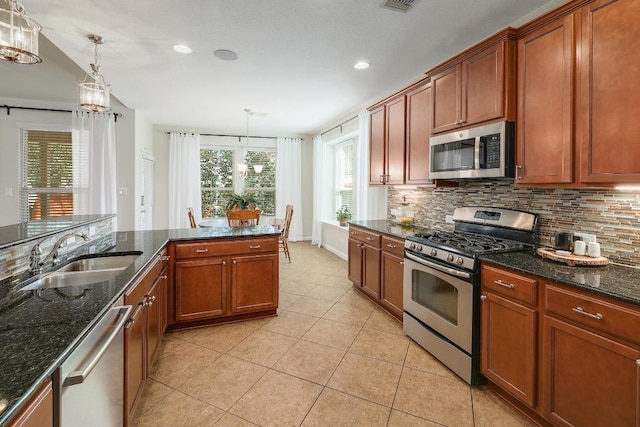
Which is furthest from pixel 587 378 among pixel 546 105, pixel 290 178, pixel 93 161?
pixel 290 178

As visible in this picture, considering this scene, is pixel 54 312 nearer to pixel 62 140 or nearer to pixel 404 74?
pixel 404 74

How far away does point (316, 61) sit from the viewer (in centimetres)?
328

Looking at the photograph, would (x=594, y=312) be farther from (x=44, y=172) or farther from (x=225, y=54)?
(x=44, y=172)

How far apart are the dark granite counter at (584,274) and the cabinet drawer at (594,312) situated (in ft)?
0.16

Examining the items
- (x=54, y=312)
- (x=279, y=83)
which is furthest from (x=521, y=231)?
(x=279, y=83)

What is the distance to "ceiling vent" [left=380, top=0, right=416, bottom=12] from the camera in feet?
7.31

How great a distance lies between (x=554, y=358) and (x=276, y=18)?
2.90 m

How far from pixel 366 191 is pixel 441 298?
2.51 metres

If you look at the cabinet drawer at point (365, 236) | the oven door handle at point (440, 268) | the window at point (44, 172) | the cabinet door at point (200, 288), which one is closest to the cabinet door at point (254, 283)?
the cabinet door at point (200, 288)

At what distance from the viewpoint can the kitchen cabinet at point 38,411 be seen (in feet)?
2.33

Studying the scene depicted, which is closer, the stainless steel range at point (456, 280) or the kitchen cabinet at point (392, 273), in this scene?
the stainless steel range at point (456, 280)

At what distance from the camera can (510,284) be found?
186 cm

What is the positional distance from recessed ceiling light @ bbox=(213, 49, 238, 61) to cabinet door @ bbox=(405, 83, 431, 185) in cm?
187

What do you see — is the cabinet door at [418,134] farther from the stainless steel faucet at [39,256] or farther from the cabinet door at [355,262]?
the stainless steel faucet at [39,256]
